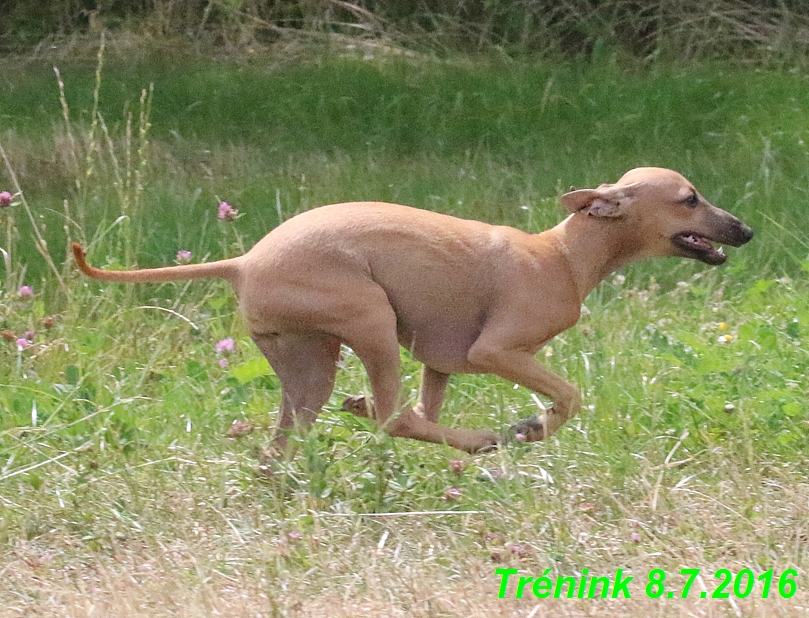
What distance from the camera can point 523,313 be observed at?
3990mm

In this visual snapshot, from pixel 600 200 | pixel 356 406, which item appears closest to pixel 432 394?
pixel 356 406

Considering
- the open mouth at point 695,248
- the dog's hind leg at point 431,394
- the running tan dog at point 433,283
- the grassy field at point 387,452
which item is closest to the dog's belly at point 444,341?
the running tan dog at point 433,283

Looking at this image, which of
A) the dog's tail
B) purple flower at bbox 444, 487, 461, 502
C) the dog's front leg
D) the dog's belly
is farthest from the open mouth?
the dog's tail

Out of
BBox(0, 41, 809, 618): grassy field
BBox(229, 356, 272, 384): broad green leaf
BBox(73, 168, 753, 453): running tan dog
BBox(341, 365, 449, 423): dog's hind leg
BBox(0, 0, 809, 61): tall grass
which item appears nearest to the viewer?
BBox(0, 41, 809, 618): grassy field

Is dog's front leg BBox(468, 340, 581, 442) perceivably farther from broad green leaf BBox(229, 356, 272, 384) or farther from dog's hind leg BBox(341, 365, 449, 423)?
broad green leaf BBox(229, 356, 272, 384)

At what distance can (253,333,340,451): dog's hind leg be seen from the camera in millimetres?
4039

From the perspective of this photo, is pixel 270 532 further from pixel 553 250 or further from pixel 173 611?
pixel 553 250

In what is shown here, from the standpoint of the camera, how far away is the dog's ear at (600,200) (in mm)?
4191

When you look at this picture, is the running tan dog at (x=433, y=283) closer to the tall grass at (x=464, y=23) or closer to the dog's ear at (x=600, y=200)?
the dog's ear at (x=600, y=200)

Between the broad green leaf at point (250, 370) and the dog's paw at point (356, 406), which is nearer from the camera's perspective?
the dog's paw at point (356, 406)

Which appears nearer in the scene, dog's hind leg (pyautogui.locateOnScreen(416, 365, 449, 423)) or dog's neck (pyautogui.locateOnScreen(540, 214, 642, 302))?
dog's neck (pyautogui.locateOnScreen(540, 214, 642, 302))

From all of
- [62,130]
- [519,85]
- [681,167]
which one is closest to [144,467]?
[681,167]

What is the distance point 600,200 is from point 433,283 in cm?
67

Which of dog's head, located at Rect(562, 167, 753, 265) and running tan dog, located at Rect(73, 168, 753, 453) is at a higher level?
dog's head, located at Rect(562, 167, 753, 265)
